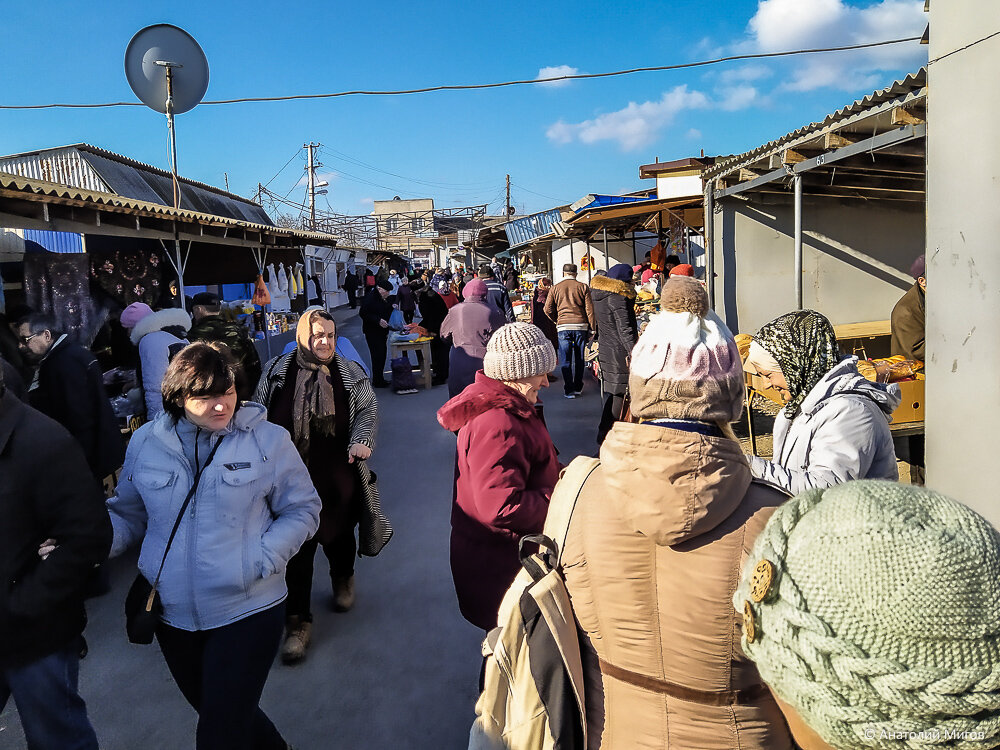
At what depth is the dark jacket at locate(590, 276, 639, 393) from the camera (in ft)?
21.9

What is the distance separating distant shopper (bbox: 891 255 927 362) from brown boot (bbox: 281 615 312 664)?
17.3ft

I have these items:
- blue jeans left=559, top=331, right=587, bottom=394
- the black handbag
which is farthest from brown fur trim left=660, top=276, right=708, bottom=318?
blue jeans left=559, top=331, right=587, bottom=394

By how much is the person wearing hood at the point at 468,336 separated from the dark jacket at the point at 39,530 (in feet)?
14.5

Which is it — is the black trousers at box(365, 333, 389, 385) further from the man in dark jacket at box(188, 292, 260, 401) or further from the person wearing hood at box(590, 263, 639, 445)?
the man in dark jacket at box(188, 292, 260, 401)

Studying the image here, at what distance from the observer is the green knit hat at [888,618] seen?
2.60 feet

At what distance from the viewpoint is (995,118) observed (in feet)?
11.7

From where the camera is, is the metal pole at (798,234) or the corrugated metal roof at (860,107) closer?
the corrugated metal roof at (860,107)

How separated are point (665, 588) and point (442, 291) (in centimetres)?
1177

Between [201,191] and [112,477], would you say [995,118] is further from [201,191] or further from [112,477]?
[201,191]

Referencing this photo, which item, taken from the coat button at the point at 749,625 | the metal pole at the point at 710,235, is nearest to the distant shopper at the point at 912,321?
the metal pole at the point at 710,235

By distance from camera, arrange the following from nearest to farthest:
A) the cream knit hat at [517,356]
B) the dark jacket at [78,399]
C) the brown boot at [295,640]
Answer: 1. the cream knit hat at [517,356]
2. the brown boot at [295,640]
3. the dark jacket at [78,399]

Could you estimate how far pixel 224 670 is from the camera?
2281mm

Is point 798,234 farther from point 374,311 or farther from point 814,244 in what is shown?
point 374,311

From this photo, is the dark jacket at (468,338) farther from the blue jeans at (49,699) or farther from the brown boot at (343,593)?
the blue jeans at (49,699)
